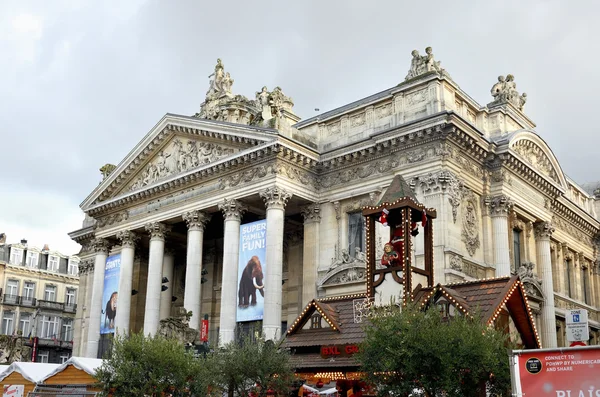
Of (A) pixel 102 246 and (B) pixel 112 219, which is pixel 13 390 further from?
(A) pixel 102 246

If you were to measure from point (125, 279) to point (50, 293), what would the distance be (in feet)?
107

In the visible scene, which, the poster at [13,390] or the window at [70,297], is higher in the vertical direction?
the window at [70,297]

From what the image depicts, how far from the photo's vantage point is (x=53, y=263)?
6800 centimetres

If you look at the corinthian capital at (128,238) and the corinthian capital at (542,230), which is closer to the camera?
the corinthian capital at (542,230)

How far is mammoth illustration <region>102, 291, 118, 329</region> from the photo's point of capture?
37219 mm

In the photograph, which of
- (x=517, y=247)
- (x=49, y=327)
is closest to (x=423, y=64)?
(x=517, y=247)

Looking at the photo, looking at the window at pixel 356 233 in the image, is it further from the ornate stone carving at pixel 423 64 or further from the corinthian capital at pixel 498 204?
the ornate stone carving at pixel 423 64

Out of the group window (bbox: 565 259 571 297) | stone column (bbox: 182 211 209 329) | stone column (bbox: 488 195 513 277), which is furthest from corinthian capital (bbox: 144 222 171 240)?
window (bbox: 565 259 571 297)

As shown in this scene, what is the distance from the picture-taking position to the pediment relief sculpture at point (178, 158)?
111 ft

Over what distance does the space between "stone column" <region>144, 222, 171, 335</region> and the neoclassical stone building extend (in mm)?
78

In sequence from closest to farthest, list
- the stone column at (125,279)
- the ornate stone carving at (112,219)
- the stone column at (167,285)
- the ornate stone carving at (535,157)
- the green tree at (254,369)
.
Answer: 1. the green tree at (254,369)
2. the ornate stone carving at (535,157)
3. the stone column at (125,279)
4. the ornate stone carving at (112,219)
5. the stone column at (167,285)

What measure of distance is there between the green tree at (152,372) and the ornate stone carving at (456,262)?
1279cm

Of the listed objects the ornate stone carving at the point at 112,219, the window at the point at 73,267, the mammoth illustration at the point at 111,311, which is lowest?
the mammoth illustration at the point at 111,311

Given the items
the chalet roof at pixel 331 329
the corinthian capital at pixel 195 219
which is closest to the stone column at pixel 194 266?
the corinthian capital at pixel 195 219
